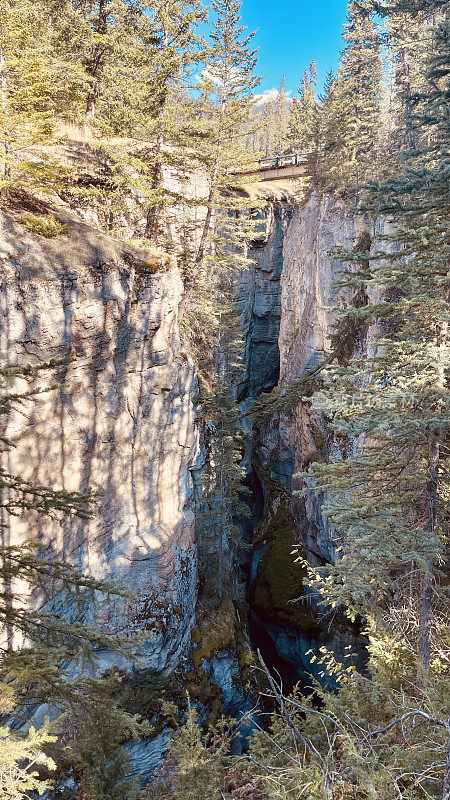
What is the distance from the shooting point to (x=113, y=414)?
38.9 ft

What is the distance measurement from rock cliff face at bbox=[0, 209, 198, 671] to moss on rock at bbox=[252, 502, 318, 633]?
22.1ft

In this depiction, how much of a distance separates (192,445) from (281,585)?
10024 mm

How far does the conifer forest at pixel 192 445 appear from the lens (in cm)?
512

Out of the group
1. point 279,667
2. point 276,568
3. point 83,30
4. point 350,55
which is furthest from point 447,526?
point 350,55

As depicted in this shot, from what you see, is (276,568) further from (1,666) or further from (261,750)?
(1,666)

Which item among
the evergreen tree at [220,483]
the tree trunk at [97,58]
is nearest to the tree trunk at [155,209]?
the tree trunk at [97,58]

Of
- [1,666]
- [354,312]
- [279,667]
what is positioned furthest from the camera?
[279,667]

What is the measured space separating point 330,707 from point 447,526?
359 cm

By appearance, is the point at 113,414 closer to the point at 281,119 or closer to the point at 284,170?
the point at 284,170

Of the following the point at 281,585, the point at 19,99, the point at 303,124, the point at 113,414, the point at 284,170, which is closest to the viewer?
the point at 19,99

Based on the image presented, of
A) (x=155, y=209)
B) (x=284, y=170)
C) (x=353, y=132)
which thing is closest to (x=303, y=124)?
(x=284, y=170)

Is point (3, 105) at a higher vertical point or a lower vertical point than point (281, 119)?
lower

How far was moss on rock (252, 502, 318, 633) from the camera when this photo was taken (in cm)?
1842

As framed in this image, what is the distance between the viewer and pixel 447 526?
6895mm
